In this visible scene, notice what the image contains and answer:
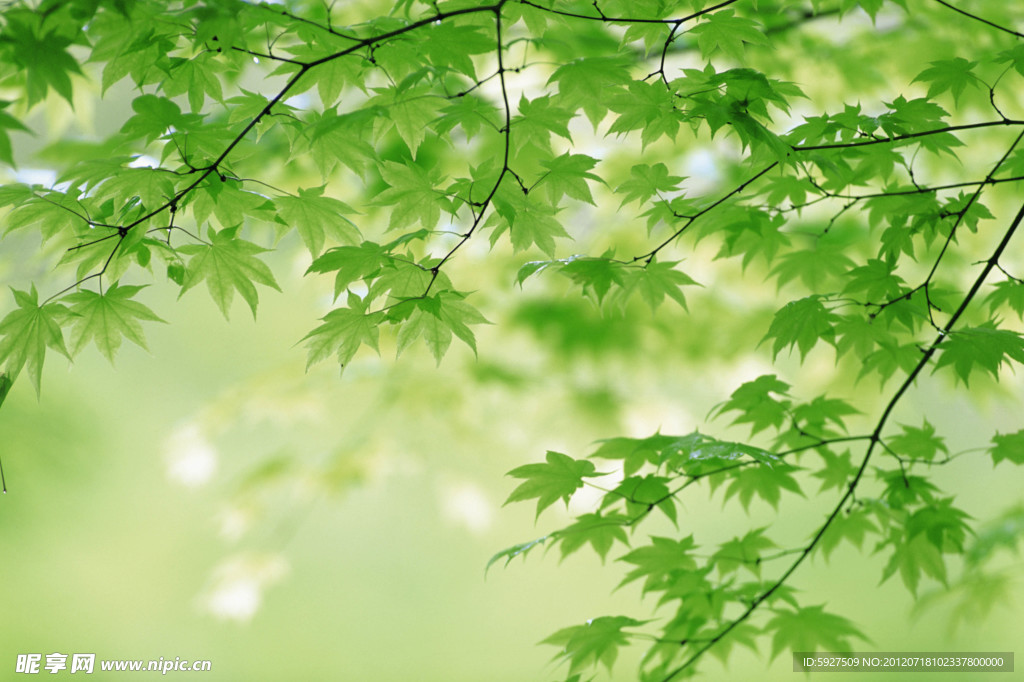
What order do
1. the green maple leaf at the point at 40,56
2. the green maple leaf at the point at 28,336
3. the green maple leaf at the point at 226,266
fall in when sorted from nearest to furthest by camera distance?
the green maple leaf at the point at 40,56 → the green maple leaf at the point at 28,336 → the green maple leaf at the point at 226,266

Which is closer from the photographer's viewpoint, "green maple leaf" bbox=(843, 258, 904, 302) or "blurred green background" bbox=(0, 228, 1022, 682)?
"green maple leaf" bbox=(843, 258, 904, 302)

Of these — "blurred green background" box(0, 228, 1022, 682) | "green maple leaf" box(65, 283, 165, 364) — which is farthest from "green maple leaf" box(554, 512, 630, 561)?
"blurred green background" box(0, 228, 1022, 682)

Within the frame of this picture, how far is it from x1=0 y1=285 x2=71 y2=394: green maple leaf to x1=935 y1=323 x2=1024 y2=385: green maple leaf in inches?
58.4

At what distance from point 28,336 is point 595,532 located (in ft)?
3.55

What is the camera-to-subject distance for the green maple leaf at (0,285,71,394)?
3.67ft

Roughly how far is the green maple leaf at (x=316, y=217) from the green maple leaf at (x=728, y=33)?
0.71 metres

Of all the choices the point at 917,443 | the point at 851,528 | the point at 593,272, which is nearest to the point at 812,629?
the point at 851,528

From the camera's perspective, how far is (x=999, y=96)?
3.00m

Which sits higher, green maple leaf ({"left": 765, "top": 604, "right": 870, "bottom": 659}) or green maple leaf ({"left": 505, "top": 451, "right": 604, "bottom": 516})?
green maple leaf ({"left": 505, "top": 451, "right": 604, "bottom": 516})

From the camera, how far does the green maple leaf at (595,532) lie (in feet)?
4.84

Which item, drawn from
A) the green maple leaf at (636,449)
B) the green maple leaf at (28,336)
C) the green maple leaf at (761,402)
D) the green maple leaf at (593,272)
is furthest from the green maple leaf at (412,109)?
the green maple leaf at (761,402)

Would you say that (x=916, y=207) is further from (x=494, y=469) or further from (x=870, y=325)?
(x=494, y=469)

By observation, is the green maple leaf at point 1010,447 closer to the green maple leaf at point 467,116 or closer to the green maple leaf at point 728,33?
the green maple leaf at point 728,33

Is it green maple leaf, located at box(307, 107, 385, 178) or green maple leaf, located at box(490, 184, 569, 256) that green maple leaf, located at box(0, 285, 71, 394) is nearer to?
green maple leaf, located at box(307, 107, 385, 178)
